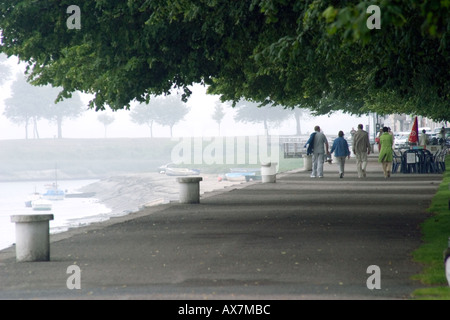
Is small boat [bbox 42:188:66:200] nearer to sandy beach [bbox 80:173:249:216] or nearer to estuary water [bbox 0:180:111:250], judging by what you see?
estuary water [bbox 0:180:111:250]

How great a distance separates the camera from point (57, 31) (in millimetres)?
17094

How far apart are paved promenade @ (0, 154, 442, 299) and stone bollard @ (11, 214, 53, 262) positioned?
0.63ft

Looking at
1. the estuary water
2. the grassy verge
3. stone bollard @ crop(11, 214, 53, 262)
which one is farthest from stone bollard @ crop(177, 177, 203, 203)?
the estuary water

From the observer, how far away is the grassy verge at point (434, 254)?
863 centimetres

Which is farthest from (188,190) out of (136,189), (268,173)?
(136,189)

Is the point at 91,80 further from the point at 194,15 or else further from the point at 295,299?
the point at 295,299

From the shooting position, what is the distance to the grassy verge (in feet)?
28.3

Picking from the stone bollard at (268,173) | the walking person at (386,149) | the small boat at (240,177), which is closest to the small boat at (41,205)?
the small boat at (240,177)

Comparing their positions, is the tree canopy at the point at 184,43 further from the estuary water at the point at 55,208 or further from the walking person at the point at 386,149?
the estuary water at the point at 55,208

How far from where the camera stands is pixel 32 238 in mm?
11383

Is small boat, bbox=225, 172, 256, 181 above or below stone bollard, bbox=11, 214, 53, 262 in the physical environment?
below

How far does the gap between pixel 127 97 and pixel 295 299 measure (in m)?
11.2

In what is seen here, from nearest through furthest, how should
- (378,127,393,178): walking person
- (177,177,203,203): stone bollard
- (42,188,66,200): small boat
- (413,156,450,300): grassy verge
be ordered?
(413,156,450,300): grassy verge
(177,177,203,203): stone bollard
(378,127,393,178): walking person
(42,188,66,200): small boat

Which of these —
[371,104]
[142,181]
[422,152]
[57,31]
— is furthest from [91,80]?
[142,181]
